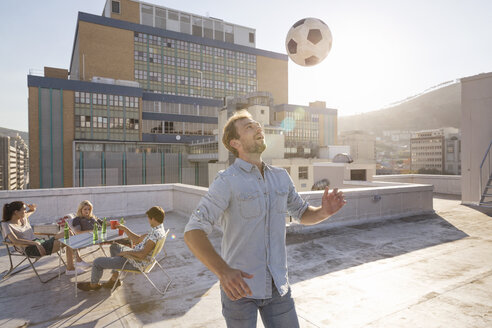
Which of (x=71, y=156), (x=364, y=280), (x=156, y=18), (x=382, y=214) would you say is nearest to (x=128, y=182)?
(x=71, y=156)

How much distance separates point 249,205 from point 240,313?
27.6 inches

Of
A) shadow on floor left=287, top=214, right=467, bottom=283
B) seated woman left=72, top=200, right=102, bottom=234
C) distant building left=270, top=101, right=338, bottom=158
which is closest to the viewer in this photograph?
shadow on floor left=287, top=214, right=467, bottom=283

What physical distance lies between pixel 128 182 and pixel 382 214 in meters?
49.6

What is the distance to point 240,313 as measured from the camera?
1943mm

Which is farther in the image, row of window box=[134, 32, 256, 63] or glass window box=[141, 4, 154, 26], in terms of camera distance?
glass window box=[141, 4, 154, 26]

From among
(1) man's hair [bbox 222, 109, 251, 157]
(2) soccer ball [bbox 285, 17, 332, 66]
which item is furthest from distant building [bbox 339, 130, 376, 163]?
(1) man's hair [bbox 222, 109, 251, 157]

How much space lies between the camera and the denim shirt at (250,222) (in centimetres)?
198

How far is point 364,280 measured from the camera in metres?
5.32

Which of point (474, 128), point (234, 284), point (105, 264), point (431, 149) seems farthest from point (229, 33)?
point (431, 149)

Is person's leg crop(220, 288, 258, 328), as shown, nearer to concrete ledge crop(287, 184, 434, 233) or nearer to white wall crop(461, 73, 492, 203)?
concrete ledge crop(287, 184, 434, 233)

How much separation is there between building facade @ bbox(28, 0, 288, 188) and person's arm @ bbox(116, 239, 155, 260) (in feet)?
164

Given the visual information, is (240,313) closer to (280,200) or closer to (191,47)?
(280,200)

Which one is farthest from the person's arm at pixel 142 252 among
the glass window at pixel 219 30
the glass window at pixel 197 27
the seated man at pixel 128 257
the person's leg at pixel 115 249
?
the glass window at pixel 219 30

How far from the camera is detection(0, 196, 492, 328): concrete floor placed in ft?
13.4
